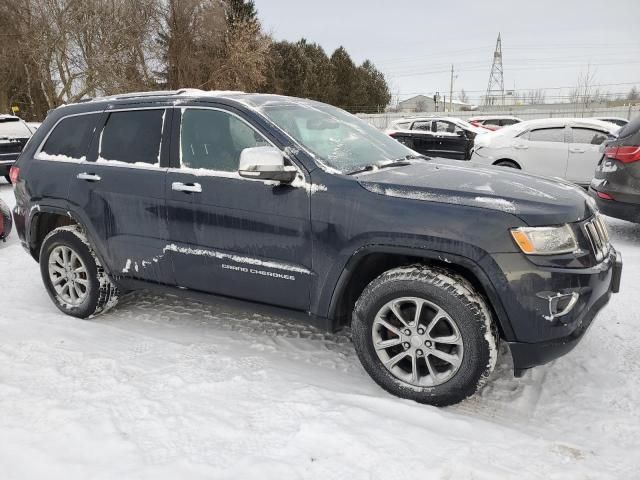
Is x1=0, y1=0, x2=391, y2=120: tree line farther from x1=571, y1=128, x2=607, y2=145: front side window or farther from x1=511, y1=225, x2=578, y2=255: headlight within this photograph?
x1=511, y1=225, x2=578, y2=255: headlight

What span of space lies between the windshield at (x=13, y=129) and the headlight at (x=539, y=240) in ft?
39.1

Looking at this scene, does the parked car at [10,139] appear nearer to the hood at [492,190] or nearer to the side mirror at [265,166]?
the side mirror at [265,166]

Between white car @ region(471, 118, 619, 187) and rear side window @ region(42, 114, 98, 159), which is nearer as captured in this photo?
rear side window @ region(42, 114, 98, 159)

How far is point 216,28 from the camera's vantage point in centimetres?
3300

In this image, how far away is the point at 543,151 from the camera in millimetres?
8961

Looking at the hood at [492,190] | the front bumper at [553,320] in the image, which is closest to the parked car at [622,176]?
the hood at [492,190]

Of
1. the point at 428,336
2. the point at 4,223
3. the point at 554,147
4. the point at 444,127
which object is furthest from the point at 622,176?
the point at 444,127

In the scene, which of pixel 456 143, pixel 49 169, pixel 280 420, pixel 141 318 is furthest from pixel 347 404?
pixel 456 143

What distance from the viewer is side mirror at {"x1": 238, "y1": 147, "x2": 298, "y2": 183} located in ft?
9.78

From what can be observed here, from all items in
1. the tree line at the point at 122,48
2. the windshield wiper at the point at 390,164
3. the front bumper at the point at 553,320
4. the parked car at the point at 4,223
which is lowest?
the parked car at the point at 4,223

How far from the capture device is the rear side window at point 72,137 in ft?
13.3

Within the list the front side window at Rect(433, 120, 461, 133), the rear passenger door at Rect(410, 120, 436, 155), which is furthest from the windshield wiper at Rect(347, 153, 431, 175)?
the front side window at Rect(433, 120, 461, 133)

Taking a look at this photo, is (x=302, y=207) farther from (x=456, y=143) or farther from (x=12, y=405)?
(x=456, y=143)

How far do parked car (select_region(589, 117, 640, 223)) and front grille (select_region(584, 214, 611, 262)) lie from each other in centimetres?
334
